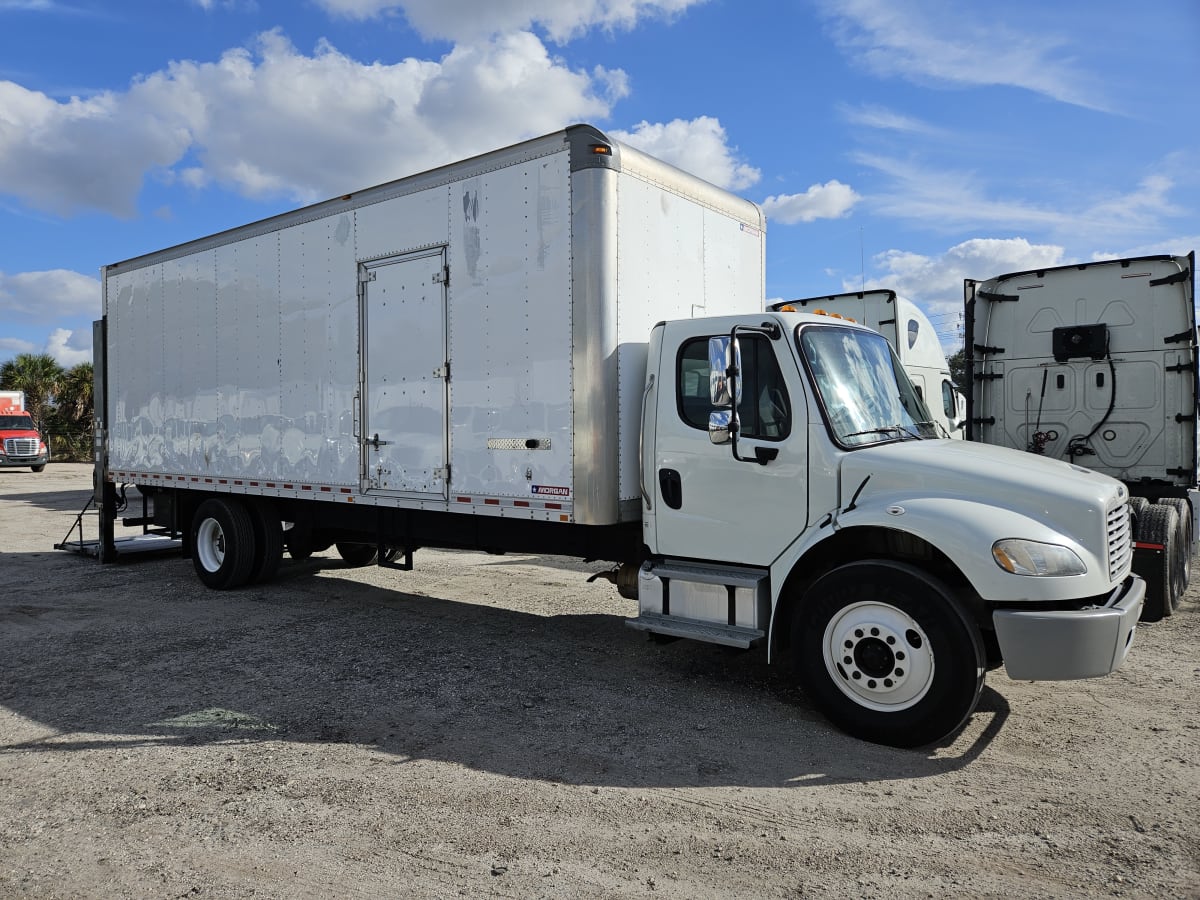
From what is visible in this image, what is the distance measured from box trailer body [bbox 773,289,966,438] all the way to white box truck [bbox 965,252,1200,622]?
0.95 metres

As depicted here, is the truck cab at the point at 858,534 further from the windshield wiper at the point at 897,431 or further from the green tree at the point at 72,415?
the green tree at the point at 72,415

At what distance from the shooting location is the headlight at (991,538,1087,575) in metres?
4.45

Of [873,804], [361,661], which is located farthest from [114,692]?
[873,804]

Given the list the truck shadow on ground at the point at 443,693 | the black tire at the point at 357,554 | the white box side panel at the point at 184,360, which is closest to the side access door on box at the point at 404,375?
the truck shadow on ground at the point at 443,693

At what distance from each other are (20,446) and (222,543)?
27305mm

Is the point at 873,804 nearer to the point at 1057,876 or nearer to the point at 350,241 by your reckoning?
the point at 1057,876

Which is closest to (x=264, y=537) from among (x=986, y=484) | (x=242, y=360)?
(x=242, y=360)

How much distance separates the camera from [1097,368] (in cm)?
958

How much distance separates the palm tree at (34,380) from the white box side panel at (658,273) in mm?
42769

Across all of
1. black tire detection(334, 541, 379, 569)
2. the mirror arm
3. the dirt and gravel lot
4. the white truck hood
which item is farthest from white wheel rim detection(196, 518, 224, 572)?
the white truck hood

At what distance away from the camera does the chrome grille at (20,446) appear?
31141 mm

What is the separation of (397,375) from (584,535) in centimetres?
212

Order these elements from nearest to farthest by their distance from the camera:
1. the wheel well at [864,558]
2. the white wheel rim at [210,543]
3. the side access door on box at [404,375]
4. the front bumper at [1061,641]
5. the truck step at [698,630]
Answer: the front bumper at [1061,641] < the wheel well at [864,558] < the truck step at [698,630] < the side access door on box at [404,375] < the white wheel rim at [210,543]

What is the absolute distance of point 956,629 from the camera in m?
4.57
